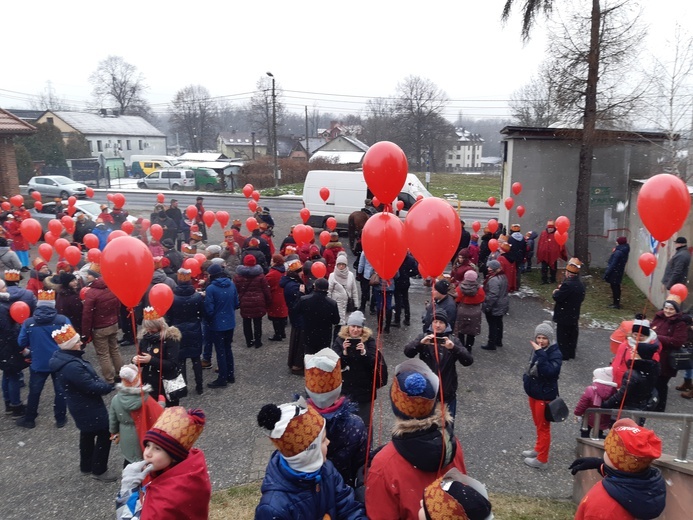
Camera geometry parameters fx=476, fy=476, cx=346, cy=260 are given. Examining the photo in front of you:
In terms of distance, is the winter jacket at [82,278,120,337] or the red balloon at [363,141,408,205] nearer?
the red balloon at [363,141,408,205]

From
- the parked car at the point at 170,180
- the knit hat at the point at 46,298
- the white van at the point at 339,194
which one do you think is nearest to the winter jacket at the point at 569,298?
the knit hat at the point at 46,298

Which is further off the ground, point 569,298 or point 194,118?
point 194,118

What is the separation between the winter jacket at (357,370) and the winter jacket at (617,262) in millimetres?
7712

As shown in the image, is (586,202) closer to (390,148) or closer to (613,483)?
(390,148)

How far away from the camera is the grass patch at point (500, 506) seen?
4.37 meters

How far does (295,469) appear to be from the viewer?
7.74ft

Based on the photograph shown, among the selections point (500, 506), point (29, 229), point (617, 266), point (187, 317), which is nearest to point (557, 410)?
point (500, 506)

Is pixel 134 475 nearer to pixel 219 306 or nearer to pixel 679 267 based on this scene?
pixel 219 306

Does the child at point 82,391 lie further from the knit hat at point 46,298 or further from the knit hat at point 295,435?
the knit hat at point 295,435

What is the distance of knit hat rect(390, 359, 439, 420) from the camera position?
2496mm

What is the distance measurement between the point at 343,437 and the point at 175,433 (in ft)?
3.69

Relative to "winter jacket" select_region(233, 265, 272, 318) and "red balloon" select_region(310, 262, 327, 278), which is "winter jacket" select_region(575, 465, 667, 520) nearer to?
"red balloon" select_region(310, 262, 327, 278)

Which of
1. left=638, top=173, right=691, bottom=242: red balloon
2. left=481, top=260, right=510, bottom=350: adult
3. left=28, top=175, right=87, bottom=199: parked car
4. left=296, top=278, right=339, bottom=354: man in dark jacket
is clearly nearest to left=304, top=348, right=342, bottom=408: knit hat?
left=296, top=278, right=339, bottom=354: man in dark jacket

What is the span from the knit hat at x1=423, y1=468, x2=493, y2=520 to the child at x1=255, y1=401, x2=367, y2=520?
63cm
